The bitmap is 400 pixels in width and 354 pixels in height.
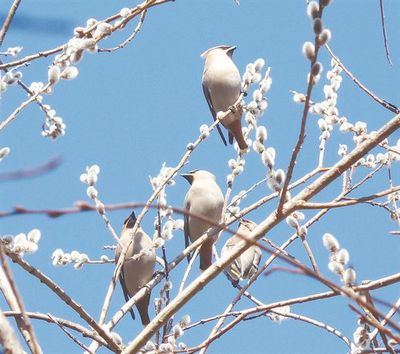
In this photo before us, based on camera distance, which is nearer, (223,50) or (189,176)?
(189,176)

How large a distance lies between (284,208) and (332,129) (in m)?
2.14

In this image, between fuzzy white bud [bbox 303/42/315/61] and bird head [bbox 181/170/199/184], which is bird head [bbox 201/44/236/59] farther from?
fuzzy white bud [bbox 303/42/315/61]

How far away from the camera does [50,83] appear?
2670 mm

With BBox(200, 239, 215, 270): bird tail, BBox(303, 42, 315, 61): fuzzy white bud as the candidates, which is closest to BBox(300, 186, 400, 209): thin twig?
BBox(303, 42, 315, 61): fuzzy white bud

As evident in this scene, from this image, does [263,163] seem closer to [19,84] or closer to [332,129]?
[19,84]

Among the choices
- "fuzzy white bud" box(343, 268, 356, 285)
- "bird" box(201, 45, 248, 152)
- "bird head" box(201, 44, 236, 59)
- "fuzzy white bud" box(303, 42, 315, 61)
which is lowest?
"fuzzy white bud" box(343, 268, 356, 285)

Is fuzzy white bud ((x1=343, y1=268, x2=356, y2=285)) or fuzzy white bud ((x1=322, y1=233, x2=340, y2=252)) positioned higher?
fuzzy white bud ((x1=322, y1=233, x2=340, y2=252))

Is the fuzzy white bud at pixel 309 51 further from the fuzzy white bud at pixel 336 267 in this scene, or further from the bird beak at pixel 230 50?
the bird beak at pixel 230 50

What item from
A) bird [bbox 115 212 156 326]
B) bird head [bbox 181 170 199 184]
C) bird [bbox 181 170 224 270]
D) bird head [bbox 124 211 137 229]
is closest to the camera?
bird [bbox 115 212 156 326]

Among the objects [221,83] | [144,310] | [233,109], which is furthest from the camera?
[221,83]

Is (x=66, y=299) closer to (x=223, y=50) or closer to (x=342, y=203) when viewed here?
(x=342, y=203)

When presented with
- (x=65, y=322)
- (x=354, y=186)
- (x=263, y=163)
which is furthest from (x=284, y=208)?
(x=354, y=186)

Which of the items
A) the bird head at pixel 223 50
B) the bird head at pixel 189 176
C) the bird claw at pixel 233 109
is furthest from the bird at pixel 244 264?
the bird head at pixel 223 50

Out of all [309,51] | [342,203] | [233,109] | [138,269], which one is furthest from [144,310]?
[309,51]
